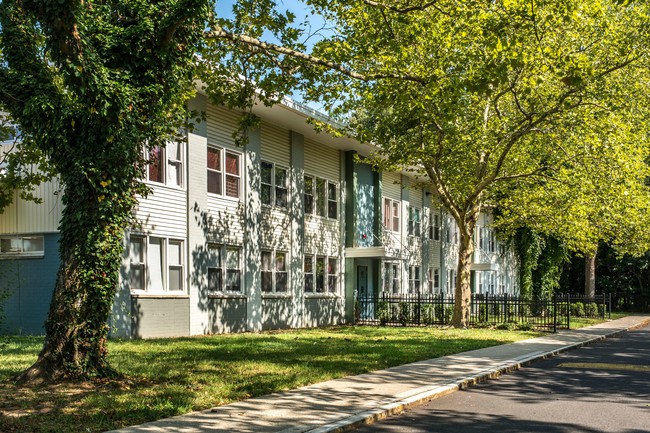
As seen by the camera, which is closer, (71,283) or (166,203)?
(71,283)

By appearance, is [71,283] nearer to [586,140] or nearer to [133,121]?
[133,121]

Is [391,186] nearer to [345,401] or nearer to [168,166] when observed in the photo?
[168,166]

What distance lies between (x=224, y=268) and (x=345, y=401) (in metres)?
14.3

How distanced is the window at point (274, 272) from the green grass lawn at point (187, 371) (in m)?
4.93

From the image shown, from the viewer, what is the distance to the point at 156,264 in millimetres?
21250

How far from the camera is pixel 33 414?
864 centimetres

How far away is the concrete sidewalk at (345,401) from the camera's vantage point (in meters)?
8.51

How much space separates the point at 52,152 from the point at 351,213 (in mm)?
22155

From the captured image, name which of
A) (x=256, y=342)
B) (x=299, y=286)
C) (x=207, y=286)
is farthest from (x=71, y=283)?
(x=299, y=286)

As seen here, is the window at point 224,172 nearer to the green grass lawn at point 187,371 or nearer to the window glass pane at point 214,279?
the window glass pane at point 214,279

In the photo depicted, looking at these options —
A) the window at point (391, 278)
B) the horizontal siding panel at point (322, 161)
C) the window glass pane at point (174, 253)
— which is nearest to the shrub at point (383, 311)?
the window at point (391, 278)

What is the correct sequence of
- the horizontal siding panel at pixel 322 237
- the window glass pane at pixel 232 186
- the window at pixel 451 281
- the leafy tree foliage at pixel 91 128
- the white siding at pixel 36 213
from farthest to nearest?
the window at pixel 451 281 < the horizontal siding panel at pixel 322 237 < the window glass pane at pixel 232 186 < the white siding at pixel 36 213 < the leafy tree foliage at pixel 91 128

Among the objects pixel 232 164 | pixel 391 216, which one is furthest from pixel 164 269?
pixel 391 216

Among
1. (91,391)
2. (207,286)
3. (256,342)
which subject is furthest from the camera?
(207,286)
